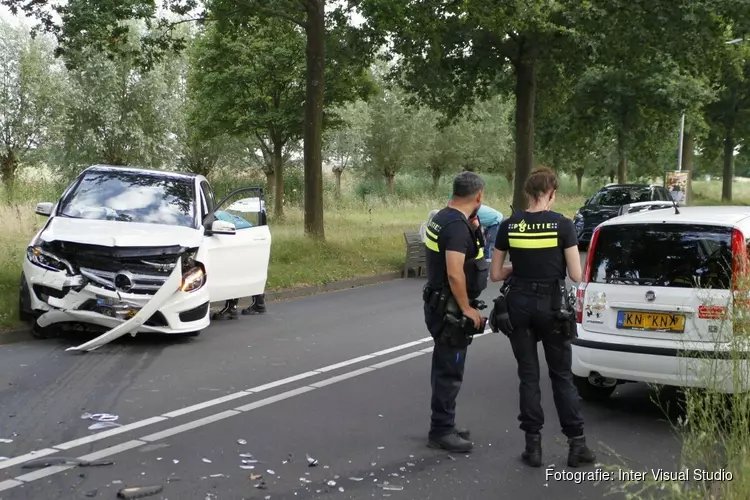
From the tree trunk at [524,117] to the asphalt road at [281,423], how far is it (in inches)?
539

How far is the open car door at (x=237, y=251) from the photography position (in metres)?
10.1

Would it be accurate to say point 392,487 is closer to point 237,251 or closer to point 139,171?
point 237,251

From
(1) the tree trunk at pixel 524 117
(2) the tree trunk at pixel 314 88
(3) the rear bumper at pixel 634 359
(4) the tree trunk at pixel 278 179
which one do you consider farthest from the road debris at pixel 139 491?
(4) the tree trunk at pixel 278 179

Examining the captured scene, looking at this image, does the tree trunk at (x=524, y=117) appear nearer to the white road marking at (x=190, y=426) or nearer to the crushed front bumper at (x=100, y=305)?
→ the crushed front bumper at (x=100, y=305)

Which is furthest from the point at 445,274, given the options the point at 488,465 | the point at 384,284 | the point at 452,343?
the point at 384,284

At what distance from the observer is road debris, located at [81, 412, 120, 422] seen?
20.8ft

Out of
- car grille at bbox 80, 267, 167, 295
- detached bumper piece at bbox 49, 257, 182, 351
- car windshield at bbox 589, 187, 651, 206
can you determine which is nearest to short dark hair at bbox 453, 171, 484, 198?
Answer: detached bumper piece at bbox 49, 257, 182, 351

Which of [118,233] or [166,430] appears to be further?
[118,233]

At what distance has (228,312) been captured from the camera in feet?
38.1

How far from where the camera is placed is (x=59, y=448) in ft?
18.3

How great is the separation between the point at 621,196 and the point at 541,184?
1929cm

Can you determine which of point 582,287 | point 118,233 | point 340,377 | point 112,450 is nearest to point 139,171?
point 118,233

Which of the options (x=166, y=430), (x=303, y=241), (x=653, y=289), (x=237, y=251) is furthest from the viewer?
(x=303, y=241)

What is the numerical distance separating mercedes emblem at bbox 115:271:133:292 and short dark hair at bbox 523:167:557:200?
486 cm
